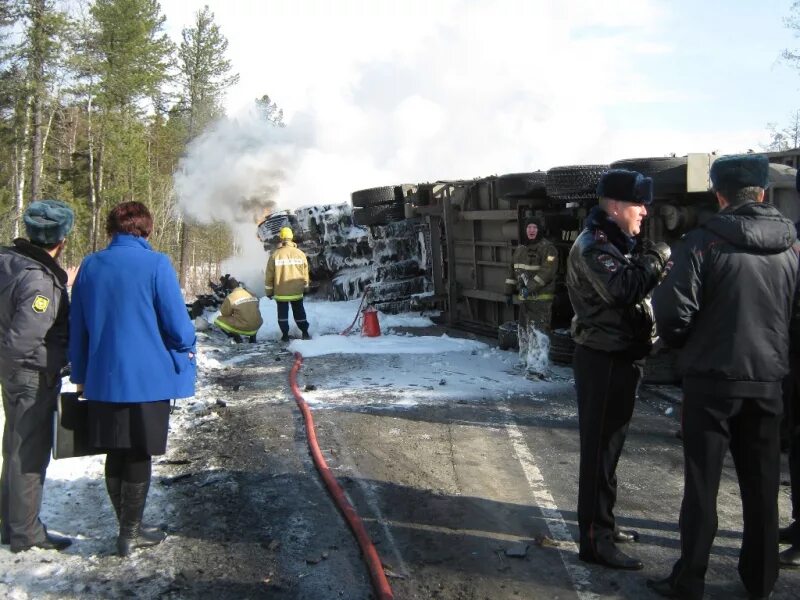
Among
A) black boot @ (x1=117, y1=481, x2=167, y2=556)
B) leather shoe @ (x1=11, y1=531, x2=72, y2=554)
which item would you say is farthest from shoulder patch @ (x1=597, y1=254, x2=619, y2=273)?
leather shoe @ (x1=11, y1=531, x2=72, y2=554)

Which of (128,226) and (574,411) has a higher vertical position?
(128,226)

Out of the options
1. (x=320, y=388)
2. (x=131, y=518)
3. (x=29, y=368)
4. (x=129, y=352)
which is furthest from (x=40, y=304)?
(x=320, y=388)

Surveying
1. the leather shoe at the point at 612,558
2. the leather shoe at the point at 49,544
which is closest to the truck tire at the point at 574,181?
the leather shoe at the point at 612,558

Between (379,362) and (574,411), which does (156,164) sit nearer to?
(379,362)

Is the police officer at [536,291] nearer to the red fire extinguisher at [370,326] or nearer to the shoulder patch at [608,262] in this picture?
the red fire extinguisher at [370,326]

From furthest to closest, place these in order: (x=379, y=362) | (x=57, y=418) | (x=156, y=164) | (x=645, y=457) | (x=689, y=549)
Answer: (x=156, y=164)
(x=379, y=362)
(x=645, y=457)
(x=57, y=418)
(x=689, y=549)

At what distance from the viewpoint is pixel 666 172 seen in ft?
23.3

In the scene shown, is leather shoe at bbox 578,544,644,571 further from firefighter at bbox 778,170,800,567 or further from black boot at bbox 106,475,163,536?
black boot at bbox 106,475,163,536

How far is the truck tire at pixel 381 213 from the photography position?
13.7m

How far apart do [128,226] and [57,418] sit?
41.2 inches

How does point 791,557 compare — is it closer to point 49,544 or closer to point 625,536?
point 625,536

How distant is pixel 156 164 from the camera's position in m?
40.9

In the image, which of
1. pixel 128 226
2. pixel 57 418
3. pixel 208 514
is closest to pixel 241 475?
pixel 208 514

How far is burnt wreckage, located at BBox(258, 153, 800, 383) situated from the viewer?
24.0 ft
